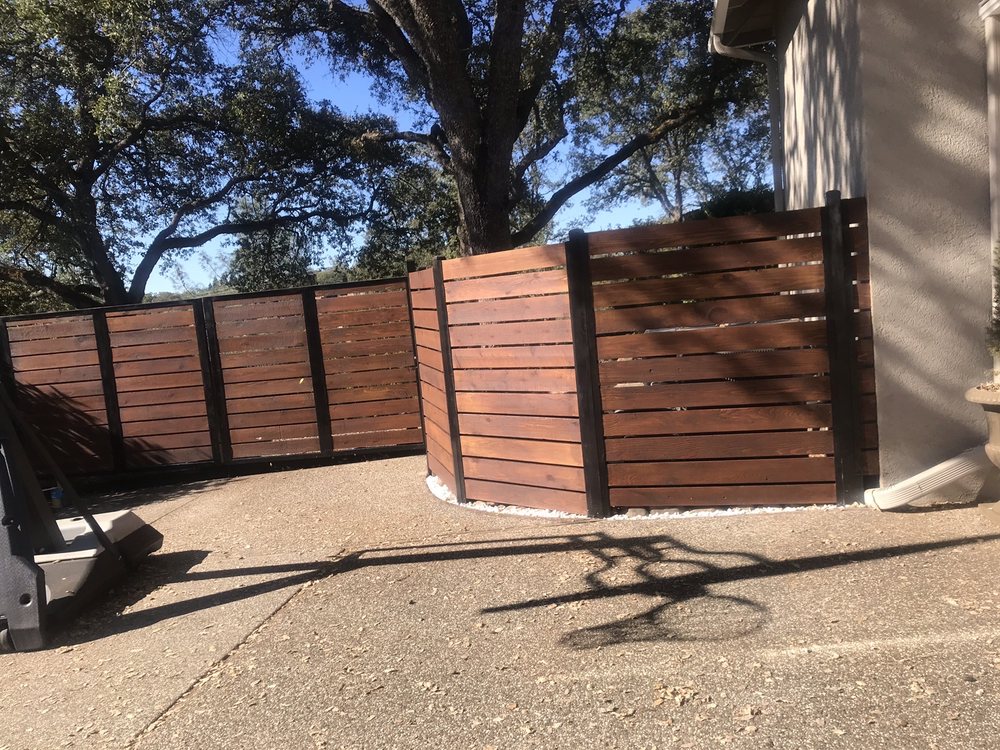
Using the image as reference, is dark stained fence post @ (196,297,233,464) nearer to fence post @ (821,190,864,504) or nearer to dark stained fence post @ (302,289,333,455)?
dark stained fence post @ (302,289,333,455)

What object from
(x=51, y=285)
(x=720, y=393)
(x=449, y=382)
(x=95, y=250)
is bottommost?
(x=720, y=393)

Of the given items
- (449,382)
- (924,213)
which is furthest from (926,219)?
(449,382)

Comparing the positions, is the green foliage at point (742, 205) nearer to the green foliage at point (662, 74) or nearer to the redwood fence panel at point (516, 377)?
the green foliage at point (662, 74)

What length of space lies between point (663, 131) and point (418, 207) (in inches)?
225

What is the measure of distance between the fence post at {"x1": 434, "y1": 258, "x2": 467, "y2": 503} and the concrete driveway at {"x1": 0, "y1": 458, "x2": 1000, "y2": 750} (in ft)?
2.41

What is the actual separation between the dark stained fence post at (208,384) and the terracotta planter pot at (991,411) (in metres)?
7.07

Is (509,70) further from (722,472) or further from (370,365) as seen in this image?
(722,472)

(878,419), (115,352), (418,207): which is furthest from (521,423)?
(418,207)

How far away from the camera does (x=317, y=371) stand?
862cm

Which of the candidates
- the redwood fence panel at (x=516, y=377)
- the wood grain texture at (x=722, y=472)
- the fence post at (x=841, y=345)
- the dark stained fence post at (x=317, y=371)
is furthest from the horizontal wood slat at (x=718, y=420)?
the dark stained fence post at (x=317, y=371)

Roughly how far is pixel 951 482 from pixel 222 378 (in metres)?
6.93

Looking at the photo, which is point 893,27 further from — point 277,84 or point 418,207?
point 418,207

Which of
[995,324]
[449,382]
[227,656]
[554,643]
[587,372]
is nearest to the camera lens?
[554,643]

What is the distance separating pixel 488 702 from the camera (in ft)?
10.6
